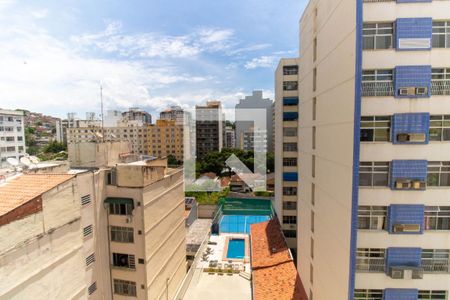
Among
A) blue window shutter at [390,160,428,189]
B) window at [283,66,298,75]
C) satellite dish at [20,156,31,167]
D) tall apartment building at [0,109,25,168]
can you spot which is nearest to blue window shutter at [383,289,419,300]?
blue window shutter at [390,160,428,189]

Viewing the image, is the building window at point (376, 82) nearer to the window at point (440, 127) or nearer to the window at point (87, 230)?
the window at point (440, 127)

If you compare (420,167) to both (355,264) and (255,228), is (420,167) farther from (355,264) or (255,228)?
(255,228)

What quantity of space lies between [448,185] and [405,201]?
4.34 feet

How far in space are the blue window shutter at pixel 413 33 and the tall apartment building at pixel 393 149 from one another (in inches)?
1.0

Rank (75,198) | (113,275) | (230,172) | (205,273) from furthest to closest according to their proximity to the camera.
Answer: (230,172) < (205,273) < (113,275) < (75,198)

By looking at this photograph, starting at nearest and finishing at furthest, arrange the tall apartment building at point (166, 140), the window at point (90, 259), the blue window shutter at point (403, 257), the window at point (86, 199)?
the blue window shutter at point (403, 257), the window at point (86, 199), the window at point (90, 259), the tall apartment building at point (166, 140)

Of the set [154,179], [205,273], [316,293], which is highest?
[154,179]

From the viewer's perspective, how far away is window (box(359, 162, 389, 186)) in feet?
22.6

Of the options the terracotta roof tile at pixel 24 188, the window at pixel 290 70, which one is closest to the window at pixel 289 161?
the window at pixel 290 70

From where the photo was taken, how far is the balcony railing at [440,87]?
6.50 m

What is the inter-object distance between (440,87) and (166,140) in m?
46.9

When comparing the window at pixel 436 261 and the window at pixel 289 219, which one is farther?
the window at pixel 289 219

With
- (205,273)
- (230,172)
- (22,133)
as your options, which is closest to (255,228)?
(205,273)

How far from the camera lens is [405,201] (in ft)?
22.2
